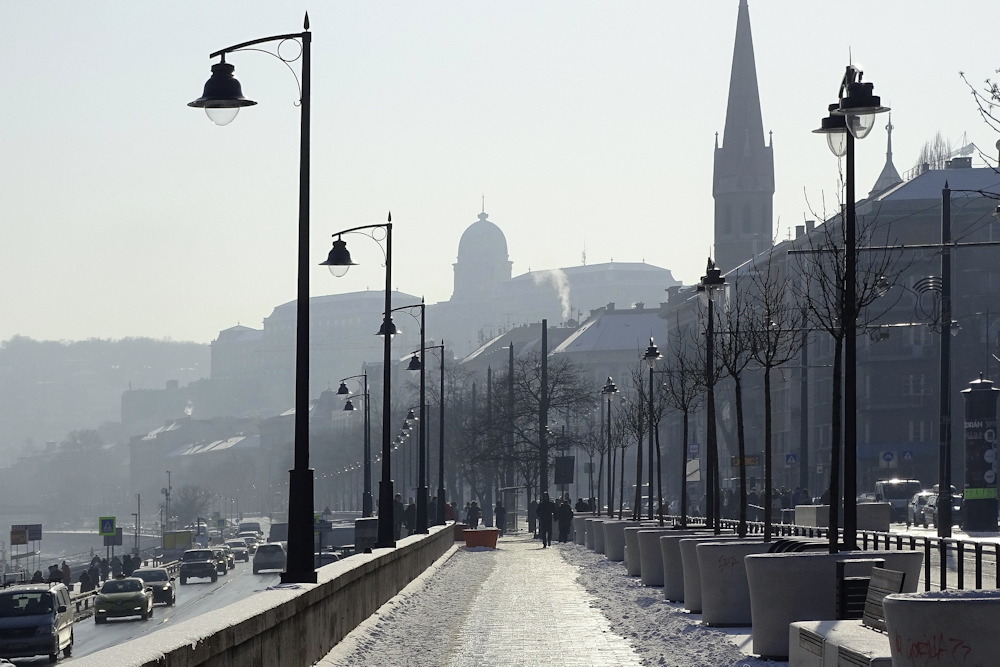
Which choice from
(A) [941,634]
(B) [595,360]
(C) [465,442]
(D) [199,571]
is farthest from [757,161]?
(A) [941,634]

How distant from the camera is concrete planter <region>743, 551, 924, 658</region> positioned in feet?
56.5

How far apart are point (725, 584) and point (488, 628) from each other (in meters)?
3.47

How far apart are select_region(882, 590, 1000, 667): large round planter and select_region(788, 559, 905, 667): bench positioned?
0.93m

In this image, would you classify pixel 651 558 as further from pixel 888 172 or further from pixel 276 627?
pixel 888 172

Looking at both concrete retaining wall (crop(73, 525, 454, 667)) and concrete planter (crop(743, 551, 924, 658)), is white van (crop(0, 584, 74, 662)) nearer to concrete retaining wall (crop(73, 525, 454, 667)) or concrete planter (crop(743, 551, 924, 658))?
concrete retaining wall (crop(73, 525, 454, 667))

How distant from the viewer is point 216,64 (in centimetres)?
2034

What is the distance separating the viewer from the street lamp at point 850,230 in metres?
19.4

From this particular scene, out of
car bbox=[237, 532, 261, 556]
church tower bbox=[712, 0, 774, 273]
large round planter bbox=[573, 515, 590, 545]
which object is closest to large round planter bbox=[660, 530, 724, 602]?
large round planter bbox=[573, 515, 590, 545]

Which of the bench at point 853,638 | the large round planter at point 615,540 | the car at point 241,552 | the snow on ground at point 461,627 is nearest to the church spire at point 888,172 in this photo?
the car at point 241,552

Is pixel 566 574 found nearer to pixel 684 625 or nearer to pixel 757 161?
pixel 684 625

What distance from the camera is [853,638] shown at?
1279cm

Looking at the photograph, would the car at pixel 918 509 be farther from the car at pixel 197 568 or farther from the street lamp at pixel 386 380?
the car at pixel 197 568

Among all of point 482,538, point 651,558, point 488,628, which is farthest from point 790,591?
point 482,538

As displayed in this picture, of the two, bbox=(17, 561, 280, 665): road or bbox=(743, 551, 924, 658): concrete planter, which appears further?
bbox=(17, 561, 280, 665): road
